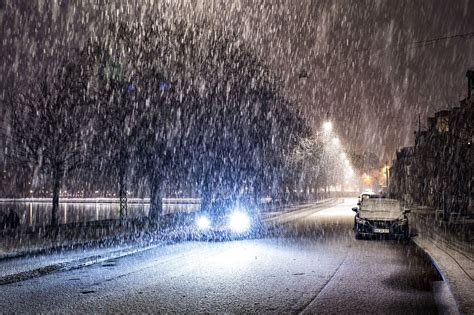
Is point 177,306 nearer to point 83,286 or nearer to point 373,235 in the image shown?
point 83,286

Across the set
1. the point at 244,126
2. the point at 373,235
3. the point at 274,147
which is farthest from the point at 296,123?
the point at 373,235

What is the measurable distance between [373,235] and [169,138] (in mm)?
12025

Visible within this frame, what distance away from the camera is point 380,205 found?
20984 mm

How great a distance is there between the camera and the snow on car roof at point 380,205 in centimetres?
2052

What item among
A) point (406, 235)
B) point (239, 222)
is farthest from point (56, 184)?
point (406, 235)

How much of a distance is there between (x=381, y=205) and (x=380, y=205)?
0.05 meters

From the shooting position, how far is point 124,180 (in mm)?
25625

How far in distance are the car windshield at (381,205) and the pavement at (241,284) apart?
486 centimetres

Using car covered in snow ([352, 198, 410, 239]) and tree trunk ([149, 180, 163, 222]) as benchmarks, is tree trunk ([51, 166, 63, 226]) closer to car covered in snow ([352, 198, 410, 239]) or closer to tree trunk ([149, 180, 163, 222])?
tree trunk ([149, 180, 163, 222])

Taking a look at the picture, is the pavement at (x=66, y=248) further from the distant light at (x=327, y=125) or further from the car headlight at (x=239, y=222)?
the distant light at (x=327, y=125)

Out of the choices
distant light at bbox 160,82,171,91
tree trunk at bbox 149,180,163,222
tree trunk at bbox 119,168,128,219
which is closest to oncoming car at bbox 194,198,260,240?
tree trunk at bbox 149,180,163,222

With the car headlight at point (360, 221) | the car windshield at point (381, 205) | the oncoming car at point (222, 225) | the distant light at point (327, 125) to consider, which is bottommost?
the oncoming car at point (222, 225)

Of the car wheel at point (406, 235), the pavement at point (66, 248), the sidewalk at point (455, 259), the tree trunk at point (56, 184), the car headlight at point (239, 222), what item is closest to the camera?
the sidewalk at point (455, 259)

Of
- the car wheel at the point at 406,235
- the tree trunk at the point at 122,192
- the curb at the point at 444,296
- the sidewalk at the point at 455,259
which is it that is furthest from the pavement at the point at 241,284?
the tree trunk at the point at 122,192
